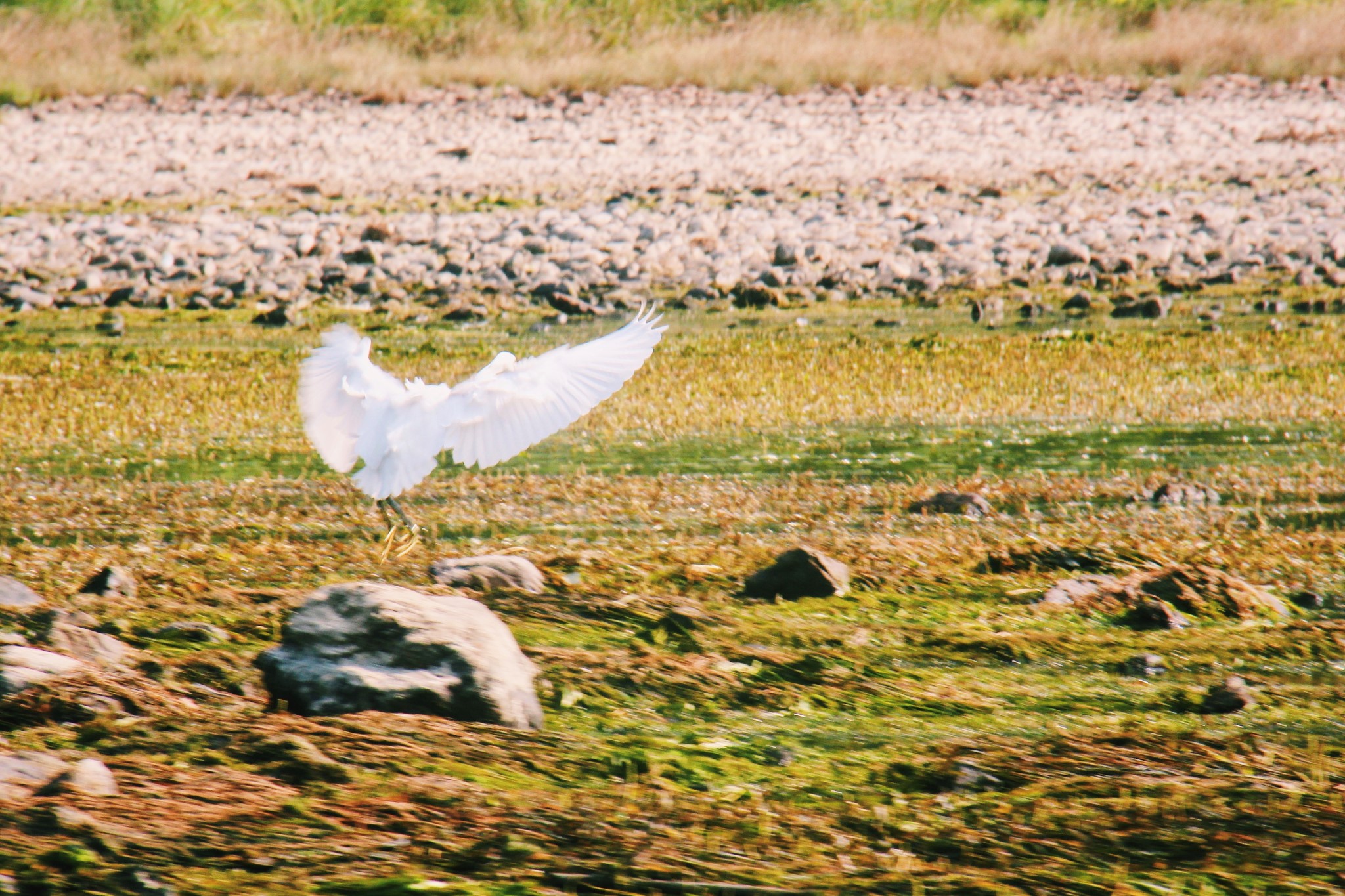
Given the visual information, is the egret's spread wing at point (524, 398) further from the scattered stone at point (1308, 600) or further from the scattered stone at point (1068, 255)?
the scattered stone at point (1068, 255)

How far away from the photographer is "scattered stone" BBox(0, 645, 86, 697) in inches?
156

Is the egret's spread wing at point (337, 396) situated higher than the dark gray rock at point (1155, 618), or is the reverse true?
the egret's spread wing at point (337, 396)

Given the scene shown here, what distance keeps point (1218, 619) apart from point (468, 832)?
3081mm

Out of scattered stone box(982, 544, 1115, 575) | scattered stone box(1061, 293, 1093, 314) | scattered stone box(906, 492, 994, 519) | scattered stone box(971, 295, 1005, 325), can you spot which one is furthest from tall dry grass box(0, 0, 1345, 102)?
scattered stone box(982, 544, 1115, 575)

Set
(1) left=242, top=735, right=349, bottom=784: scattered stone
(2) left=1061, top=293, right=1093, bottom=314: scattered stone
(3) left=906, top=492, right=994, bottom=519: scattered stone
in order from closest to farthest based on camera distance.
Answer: (1) left=242, top=735, right=349, bottom=784: scattered stone, (3) left=906, top=492, right=994, bottom=519: scattered stone, (2) left=1061, top=293, right=1093, bottom=314: scattered stone

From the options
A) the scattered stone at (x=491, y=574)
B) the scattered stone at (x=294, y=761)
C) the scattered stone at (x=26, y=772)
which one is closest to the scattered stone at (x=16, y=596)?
the scattered stone at (x=491, y=574)

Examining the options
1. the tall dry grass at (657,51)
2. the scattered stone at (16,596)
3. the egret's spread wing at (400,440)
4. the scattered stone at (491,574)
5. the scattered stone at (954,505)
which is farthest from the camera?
the tall dry grass at (657,51)

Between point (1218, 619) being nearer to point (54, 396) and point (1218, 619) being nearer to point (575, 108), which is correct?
point (54, 396)

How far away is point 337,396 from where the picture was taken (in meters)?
6.32

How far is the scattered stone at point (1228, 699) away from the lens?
4453mm

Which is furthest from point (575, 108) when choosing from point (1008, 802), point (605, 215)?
point (1008, 802)

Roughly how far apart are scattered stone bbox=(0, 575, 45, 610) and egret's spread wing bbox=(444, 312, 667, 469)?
1.57 metres

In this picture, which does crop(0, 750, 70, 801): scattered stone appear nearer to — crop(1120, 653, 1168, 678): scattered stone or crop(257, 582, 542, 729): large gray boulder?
crop(257, 582, 542, 729): large gray boulder

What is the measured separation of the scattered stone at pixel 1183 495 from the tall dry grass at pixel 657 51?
14539mm
